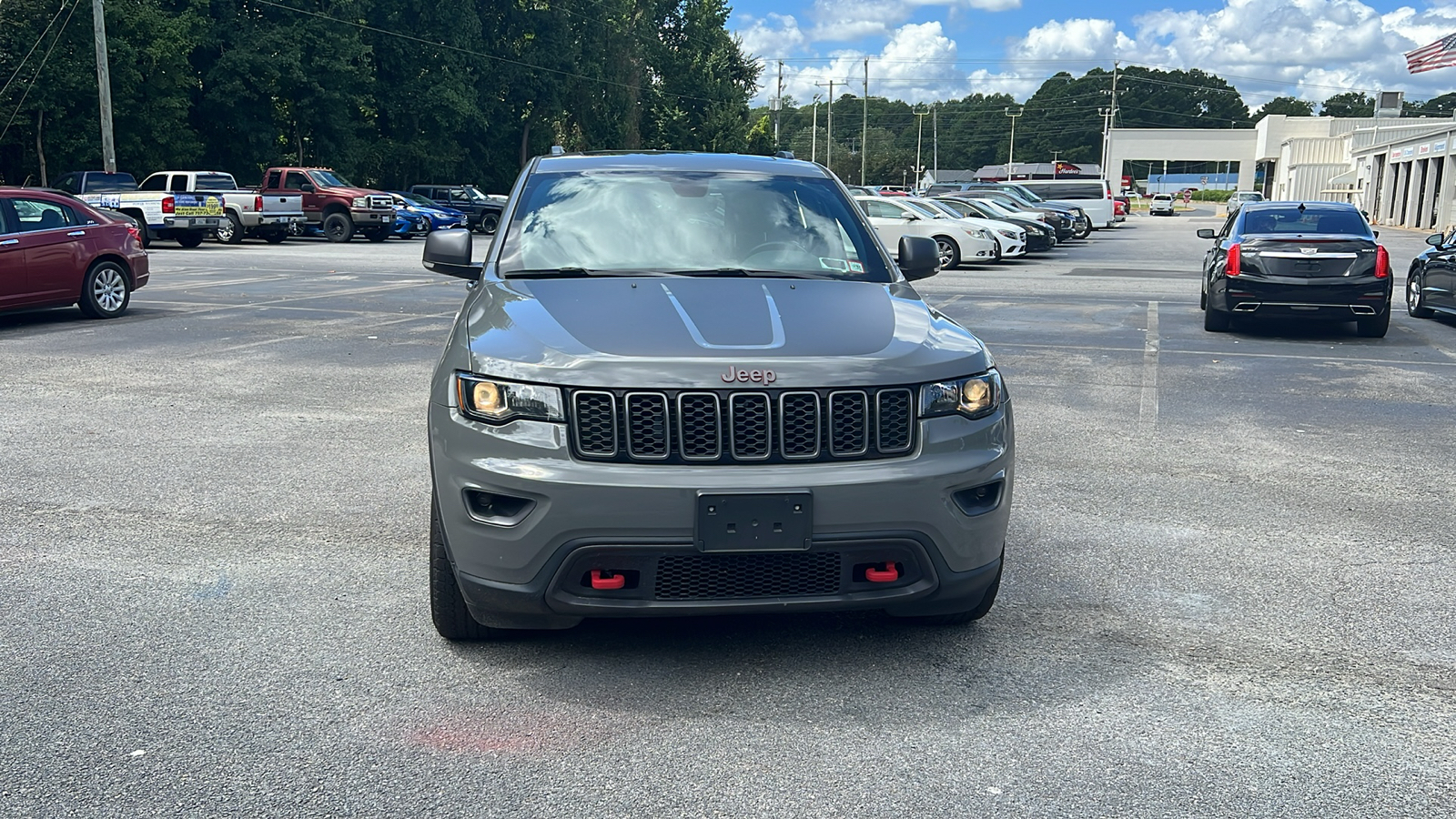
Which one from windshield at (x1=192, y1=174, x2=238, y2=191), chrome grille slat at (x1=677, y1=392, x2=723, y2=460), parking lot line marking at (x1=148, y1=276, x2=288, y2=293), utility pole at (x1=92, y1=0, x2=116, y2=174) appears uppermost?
utility pole at (x1=92, y1=0, x2=116, y2=174)

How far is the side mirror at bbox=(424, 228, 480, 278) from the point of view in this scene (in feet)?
17.4

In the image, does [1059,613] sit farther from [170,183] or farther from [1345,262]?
[170,183]

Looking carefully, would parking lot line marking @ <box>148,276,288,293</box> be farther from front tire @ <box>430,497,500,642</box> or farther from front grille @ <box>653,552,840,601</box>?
front grille @ <box>653,552,840,601</box>

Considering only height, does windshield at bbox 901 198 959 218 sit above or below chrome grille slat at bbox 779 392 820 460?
above

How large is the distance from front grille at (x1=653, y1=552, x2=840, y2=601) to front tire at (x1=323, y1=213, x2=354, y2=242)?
31.8 meters

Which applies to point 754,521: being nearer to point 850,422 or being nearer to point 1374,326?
point 850,422

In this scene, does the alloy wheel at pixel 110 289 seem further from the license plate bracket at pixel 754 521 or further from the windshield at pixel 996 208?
the windshield at pixel 996 208

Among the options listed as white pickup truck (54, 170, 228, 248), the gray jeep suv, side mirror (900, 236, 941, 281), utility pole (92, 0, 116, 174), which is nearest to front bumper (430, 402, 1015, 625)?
the gray jeep suv

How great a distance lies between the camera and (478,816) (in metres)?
2.99

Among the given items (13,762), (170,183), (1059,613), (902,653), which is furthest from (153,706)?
(170,183)

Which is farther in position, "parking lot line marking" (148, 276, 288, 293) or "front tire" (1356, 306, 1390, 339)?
"parking lot line marking" (148, 276, 288, 293)

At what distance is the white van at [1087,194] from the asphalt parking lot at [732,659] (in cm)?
4226

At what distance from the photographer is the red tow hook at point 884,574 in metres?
3.69

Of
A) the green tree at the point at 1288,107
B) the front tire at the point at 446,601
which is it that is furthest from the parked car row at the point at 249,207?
the green tree at the point at 1288,107
